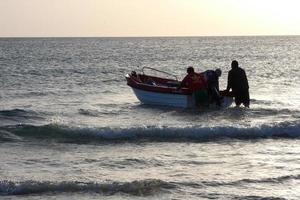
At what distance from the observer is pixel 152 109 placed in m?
19.6

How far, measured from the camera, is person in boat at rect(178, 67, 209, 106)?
18.1 meters

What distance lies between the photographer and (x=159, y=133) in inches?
557

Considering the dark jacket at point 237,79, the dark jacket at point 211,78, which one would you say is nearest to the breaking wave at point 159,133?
the dark jacket at point 237,79

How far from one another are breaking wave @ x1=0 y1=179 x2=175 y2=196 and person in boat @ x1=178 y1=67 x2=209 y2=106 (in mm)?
9193

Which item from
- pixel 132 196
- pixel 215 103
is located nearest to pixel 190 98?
pixel 215 103

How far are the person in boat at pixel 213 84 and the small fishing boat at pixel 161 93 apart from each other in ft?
0.70

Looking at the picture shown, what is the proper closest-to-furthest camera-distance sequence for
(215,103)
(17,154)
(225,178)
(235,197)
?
(235,197) → (225,178) → (17,154) → (215,103)

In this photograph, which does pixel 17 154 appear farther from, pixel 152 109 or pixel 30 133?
pixel 152 109

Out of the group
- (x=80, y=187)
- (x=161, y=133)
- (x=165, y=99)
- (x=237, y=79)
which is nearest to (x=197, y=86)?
(x=237, y=79)

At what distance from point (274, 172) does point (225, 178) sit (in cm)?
94

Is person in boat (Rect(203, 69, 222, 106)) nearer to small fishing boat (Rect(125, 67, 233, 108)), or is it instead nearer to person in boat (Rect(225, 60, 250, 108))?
small fishing boat (Rect(125, 67, 233, 108))

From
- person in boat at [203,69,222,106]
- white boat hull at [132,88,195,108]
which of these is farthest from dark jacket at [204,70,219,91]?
white boat hull at [132,88,195,108]

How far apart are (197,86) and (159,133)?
4411 millimetres

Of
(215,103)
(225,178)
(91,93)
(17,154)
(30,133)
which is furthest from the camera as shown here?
(91,93)
